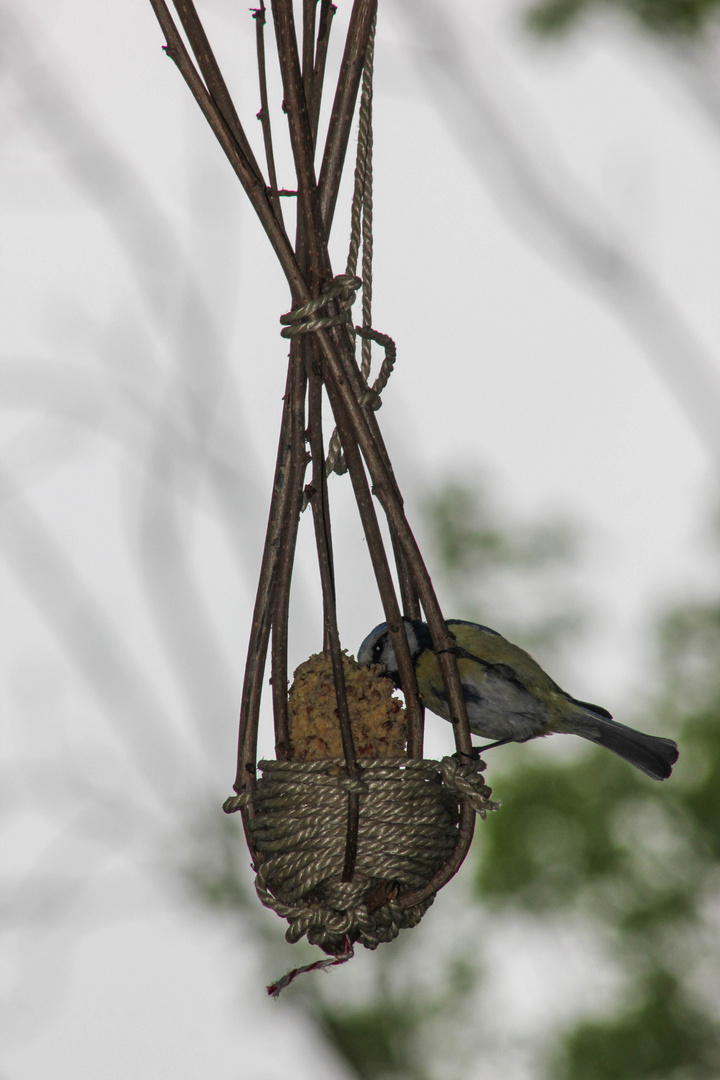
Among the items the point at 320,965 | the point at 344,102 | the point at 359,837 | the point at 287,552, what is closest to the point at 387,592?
the point at 287,552

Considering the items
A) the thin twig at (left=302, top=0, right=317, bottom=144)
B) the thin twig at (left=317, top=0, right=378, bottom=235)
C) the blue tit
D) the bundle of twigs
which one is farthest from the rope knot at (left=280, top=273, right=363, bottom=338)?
the blue tit

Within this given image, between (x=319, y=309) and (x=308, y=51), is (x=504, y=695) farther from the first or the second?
(x=308, y=51)

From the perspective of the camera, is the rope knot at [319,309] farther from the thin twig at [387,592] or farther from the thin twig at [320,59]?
the thin twig at [320,59]

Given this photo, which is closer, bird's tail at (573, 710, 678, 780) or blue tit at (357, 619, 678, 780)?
blue tit at (357, 619, 678, 780)

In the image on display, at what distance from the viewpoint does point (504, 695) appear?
A: 109 cm

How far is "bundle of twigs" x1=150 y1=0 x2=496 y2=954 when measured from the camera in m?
0.85

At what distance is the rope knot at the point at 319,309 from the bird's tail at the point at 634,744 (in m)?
0.62

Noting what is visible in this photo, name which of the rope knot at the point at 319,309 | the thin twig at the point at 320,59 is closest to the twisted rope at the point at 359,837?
the rope knot at the point at 319,309

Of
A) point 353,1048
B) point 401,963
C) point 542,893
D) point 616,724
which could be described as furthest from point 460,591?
point 616,724

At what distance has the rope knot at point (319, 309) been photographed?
0.85 metres

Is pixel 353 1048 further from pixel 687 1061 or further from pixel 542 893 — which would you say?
pixel 687 1061

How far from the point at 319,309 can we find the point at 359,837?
0.47 meters

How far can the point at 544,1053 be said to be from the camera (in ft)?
10.5

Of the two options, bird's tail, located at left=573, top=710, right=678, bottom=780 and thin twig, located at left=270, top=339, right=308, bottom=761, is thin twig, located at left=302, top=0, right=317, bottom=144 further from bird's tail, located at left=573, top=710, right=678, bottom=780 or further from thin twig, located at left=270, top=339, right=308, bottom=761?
bird's tail, located at left=573, top=710, right=678, bottom=780
